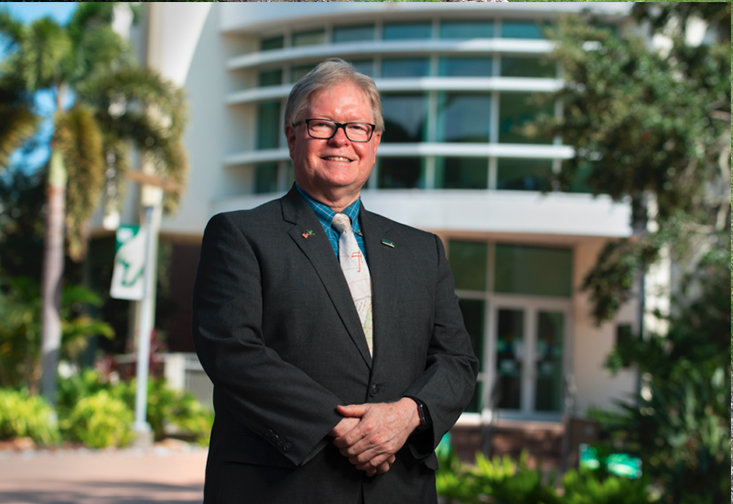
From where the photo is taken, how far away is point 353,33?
68.4ft

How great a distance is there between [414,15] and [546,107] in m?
4.20

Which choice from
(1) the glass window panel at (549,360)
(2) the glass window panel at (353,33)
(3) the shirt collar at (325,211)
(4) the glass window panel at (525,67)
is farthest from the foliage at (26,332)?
(3) the shirt collar at (325,211)

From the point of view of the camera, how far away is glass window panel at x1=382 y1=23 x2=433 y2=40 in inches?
799

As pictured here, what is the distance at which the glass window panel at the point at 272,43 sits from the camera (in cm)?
2186

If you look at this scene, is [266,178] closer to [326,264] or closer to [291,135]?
[291,135]

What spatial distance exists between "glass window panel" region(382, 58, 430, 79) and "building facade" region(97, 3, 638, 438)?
3 cm

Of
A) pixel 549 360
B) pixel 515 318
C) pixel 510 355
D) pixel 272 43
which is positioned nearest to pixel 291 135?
pixel 510 355

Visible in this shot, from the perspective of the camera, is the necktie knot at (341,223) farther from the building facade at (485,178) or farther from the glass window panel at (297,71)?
the glass window panel at (297,71)

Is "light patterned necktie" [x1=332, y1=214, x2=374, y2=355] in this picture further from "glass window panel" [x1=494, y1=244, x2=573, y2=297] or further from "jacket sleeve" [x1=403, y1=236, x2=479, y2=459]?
"glass window panel" [x1=494, y1=244, x2=573, y2=297]

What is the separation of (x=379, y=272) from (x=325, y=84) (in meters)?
0.55

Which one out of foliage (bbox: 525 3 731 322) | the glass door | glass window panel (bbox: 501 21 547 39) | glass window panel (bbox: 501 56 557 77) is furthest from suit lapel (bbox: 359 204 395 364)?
glass window panel (bbox: 501 21 547 39)

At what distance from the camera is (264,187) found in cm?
2147

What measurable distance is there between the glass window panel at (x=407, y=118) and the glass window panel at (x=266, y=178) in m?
3.41

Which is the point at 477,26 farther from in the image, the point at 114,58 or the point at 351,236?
the point at 351,236
